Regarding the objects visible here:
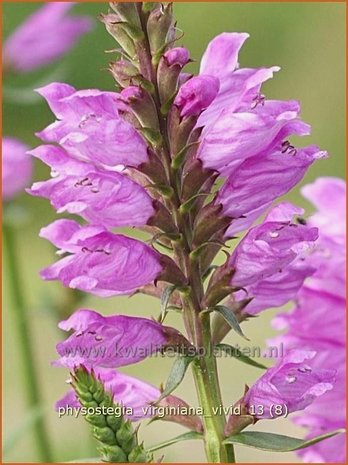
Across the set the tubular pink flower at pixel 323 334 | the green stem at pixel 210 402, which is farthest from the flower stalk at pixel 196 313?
the tubular pink flower at pixel 323 334

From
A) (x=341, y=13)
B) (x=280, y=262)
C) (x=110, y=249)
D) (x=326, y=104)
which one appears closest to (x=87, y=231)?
(x=110, y=249)

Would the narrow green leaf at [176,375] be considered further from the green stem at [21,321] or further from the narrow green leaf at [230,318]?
the green stem at [21,321]

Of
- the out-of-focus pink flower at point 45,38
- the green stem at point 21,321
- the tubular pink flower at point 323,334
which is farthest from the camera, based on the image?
the out-of-focus pink flower at point 45,38

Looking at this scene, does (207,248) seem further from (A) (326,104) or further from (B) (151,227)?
(A) (326,104)

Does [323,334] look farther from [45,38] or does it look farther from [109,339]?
[45,38]

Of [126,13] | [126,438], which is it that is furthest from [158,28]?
[126,438]

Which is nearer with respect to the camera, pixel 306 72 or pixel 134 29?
pixel 134 29

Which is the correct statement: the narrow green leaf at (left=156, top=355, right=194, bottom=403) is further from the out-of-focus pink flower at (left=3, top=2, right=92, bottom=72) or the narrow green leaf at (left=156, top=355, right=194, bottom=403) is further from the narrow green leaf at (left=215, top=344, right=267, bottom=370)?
the out-of-focus pink flower at (left=3, top=2, right=92, bottom=72)
